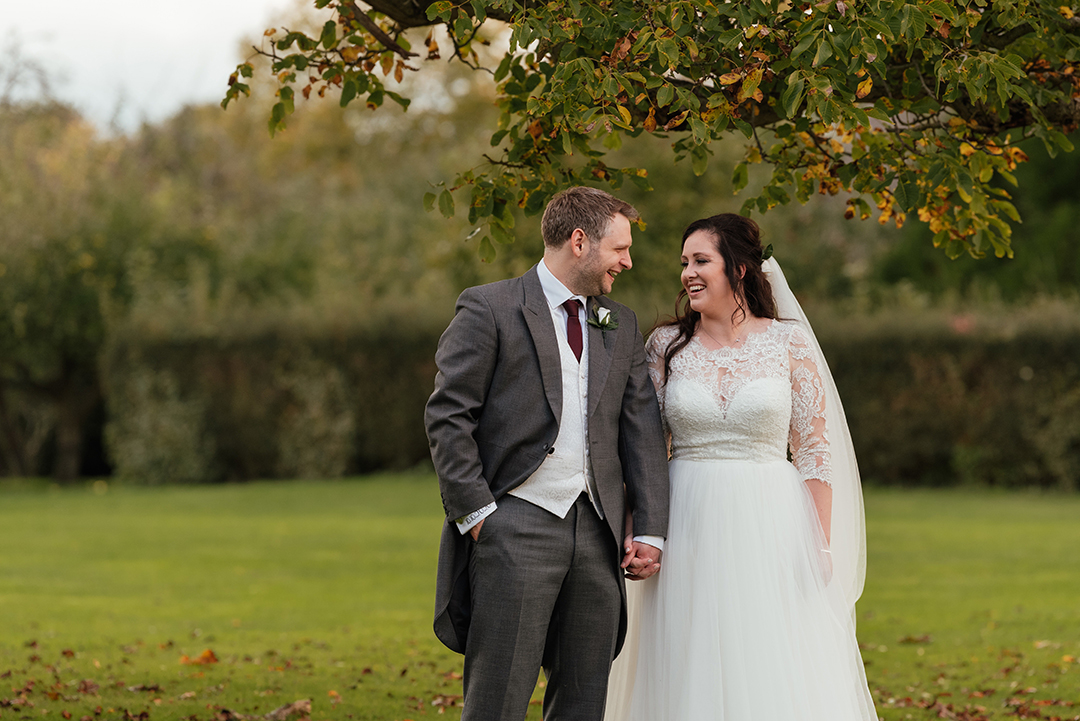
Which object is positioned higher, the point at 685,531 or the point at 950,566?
the point at 685,531

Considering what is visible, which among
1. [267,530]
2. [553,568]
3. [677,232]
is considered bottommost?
[267,530]

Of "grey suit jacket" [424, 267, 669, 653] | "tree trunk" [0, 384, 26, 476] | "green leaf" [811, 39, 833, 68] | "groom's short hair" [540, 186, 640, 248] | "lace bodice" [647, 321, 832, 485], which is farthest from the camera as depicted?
"tree trunk" [0, 384, 26, 476]

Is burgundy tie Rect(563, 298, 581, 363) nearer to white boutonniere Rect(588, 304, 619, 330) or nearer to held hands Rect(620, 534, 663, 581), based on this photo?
white boutonniere Rect(588, 304, 619, 330)

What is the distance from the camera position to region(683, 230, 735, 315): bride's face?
13.7ft

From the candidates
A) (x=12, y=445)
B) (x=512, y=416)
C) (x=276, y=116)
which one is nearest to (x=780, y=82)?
(x=512, y=416)

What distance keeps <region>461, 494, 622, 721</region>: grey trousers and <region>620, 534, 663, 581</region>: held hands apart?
0.06 meters

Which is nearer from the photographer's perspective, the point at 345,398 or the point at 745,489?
the point at 745,489

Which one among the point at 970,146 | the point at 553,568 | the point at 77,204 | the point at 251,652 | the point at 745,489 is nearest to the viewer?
the point at 553,568

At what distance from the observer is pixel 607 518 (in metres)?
3.83

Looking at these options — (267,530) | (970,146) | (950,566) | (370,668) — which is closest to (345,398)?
(267,530)

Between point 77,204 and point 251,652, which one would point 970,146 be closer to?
point 251,652

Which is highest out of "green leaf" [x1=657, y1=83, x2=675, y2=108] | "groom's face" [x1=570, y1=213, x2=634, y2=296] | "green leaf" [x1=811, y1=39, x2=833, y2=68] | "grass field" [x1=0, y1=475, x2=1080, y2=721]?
"green leaf" [x1=811, y1=39, x2=833, y2=68]

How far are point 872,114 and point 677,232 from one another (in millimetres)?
16438

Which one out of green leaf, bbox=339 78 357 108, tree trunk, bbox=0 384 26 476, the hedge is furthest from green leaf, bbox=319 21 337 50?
tree trunk, bbox=0 384 26 476
